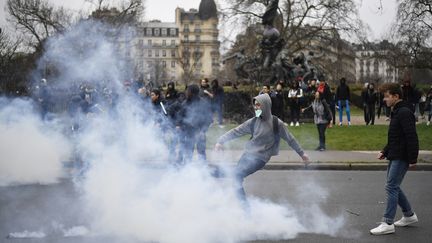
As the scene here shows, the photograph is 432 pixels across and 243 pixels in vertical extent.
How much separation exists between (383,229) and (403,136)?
109 cm

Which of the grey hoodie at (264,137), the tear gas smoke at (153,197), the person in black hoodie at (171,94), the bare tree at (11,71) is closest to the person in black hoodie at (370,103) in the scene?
the person in black hoodie at (171,94)

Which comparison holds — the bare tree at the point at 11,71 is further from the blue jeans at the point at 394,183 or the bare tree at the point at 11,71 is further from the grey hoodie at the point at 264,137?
the blue jeans at the point at 394,183

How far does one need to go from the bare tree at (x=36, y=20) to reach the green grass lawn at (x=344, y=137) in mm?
6269

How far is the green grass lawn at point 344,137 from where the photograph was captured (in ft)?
46.5

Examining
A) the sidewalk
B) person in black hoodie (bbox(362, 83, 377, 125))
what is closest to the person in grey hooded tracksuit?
the sidewalk

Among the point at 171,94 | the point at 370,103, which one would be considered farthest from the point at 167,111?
the point at 370,103

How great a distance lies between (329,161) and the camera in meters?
11.8

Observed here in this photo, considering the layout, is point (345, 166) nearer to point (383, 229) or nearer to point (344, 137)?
point (344, 137)

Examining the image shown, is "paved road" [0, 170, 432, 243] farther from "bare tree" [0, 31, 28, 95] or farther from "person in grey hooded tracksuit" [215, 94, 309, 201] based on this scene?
"bare tree" [0, 31, 28, 95]

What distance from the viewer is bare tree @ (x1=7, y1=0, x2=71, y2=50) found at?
16.2 meters

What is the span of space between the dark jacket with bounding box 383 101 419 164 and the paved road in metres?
0.92

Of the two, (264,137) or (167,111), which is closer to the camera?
(264,137)

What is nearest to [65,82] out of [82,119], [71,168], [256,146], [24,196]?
[71,168]

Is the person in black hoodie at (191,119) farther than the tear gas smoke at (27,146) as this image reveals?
Yes
